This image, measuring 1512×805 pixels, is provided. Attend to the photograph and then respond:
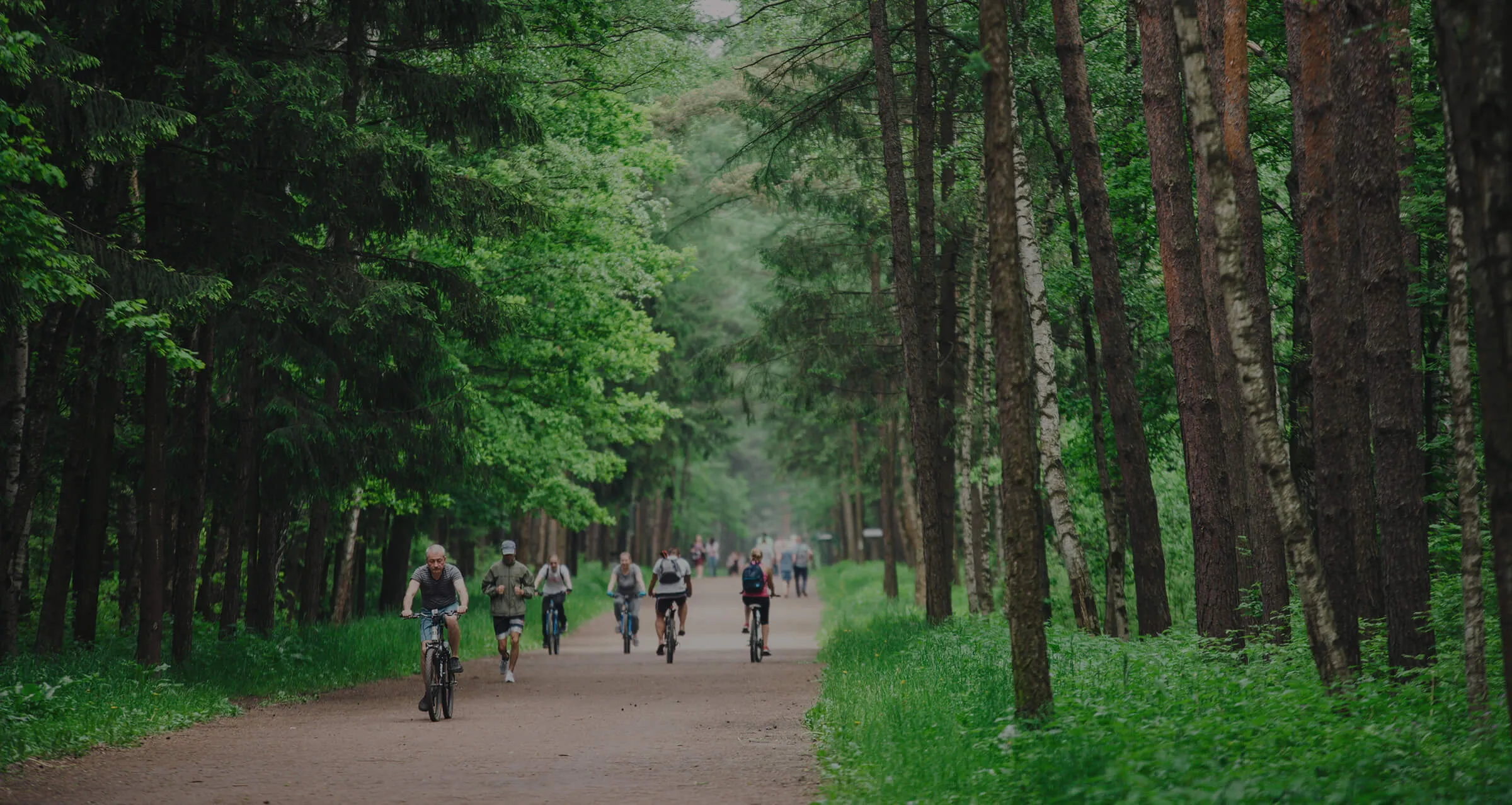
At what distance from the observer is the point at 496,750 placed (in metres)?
11.4

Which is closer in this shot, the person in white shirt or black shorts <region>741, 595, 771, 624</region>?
black shorts <region>741, 595, 771, 624</region>

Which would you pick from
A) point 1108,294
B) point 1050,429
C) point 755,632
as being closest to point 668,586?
point 755,632

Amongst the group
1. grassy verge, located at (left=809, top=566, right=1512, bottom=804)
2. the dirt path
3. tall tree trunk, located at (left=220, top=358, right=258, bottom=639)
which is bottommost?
the dirt path

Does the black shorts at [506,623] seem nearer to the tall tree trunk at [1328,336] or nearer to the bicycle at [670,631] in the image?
the bicycle at [670,631]

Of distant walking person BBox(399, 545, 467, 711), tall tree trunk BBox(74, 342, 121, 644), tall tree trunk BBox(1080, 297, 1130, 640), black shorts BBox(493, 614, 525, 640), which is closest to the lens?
distant walking person BBox(399, 545, 467, 711)

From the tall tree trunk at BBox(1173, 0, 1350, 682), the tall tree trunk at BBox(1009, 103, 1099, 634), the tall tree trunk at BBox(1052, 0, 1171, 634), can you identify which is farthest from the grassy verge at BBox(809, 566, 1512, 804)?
the tall tree trunk at BBox(1009, 103, 1099, 634)

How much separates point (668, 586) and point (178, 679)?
9273 millimetres

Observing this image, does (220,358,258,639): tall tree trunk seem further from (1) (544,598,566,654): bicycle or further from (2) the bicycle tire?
(1) (544,598,566,654): bicycle

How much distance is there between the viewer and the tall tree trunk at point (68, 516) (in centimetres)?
1584

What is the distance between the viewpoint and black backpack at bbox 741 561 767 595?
22141 millimetres

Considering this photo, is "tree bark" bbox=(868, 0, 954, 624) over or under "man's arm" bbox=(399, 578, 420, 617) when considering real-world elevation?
over

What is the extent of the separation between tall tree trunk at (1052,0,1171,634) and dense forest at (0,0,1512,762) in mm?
51

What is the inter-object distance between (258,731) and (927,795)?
7318 millimetres

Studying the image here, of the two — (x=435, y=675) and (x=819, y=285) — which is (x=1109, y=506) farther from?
(x=819, y=285)
